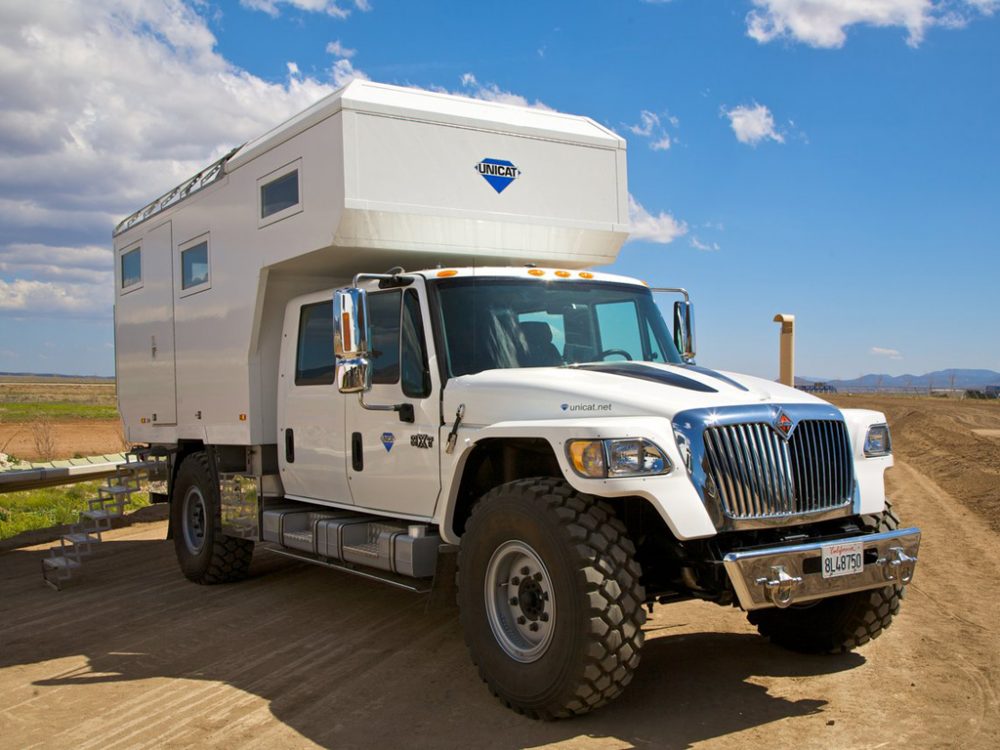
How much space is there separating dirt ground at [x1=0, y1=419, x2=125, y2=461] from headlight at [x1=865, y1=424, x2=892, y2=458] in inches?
890

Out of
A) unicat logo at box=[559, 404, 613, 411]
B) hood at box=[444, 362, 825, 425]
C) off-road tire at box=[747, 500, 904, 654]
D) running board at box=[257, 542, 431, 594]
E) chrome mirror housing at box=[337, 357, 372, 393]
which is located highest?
chrome mirror housing at box=[337, 357, 372, 393]

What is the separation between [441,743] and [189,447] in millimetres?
5955

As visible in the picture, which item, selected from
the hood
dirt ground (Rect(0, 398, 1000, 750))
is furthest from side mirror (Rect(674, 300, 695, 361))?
dirt ground (Rect(0, 398, 1000, 750))

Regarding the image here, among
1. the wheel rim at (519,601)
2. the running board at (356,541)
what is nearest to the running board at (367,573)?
the running board at (356,541)

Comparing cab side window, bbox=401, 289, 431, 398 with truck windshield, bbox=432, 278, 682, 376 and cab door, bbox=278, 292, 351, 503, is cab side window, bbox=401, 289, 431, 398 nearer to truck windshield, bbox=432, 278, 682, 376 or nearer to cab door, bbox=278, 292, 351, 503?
truck windshield, bbox=432, 278, 682, 376

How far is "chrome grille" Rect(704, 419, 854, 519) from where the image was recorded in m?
5.11

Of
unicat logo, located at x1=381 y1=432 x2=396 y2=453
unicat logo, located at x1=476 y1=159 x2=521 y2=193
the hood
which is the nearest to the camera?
the hood

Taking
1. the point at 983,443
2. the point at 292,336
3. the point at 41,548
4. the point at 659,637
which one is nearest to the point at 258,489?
the point at 292,336

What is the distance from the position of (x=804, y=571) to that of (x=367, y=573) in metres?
3.20

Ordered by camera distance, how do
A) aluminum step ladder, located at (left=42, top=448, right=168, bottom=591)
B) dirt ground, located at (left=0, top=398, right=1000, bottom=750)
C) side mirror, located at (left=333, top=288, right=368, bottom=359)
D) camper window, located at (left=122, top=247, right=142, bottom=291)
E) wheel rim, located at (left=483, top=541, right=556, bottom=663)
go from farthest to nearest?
camper window, located at (left=122, top=247, right=142, bottom=291), aluminum step ladder, located at (left=42, top=448, right=168, bottom=591), side mirror, located at (left=333, top=288, right=368, bottom=359), wheel rim, located at (left=483, top=541, right=556, bottom=663), dirt ground, located at (left=0, top=398, right=1000, bottom=750)

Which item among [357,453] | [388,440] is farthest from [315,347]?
[388,440]

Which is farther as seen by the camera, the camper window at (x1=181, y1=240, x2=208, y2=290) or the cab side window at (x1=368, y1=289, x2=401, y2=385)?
the camper window at (x1=181, y1=240, x2=208, y2=290)

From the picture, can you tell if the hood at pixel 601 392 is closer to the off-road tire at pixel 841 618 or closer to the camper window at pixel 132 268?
the off-road tire at pixel 841 618

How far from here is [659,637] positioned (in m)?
6.82
